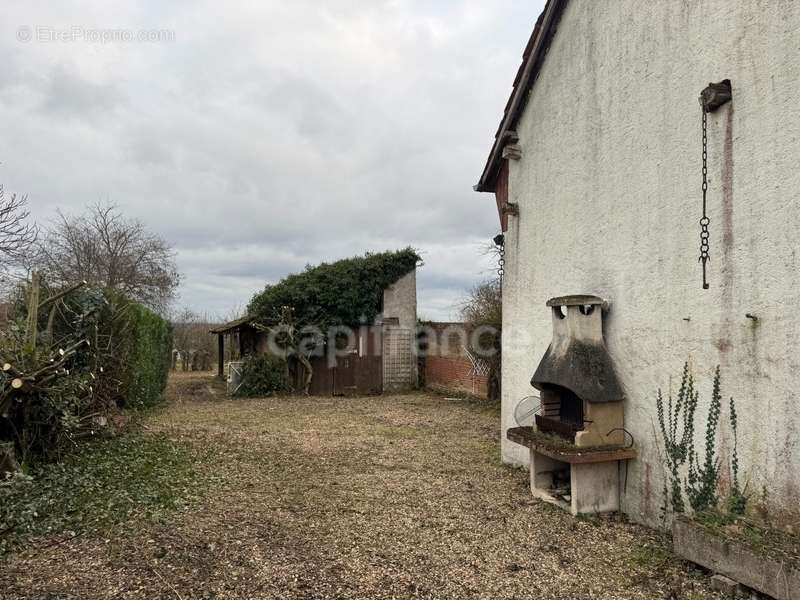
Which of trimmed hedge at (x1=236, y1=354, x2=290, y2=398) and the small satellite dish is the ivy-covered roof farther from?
the small satellite dish

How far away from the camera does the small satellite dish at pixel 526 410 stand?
257 inches

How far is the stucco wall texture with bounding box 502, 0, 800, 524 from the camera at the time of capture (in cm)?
357

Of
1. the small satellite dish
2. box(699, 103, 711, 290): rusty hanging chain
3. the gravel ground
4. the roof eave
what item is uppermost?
the roof eave

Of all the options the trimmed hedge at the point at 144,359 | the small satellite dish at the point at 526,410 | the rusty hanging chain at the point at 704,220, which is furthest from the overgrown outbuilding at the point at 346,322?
the rusty hanging chain at the point at 704,220

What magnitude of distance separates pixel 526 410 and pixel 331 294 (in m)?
11.1

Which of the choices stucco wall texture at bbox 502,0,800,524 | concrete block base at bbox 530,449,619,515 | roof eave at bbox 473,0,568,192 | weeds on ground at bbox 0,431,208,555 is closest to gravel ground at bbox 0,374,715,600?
concrete block base at bbox 530,449,619,515

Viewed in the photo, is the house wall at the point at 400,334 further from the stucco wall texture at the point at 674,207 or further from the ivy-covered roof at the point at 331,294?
the stucco wall texture at the point at 674,207

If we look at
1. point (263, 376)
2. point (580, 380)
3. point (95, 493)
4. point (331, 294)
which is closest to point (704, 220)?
point (580, 380)

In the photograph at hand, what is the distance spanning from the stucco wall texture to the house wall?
11400 mm

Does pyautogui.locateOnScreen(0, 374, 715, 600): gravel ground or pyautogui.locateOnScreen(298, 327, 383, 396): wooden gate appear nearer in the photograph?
pyautogui.locateOnScreen(0, 374, 715, 600): gravel ground

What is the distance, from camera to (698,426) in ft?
13.8

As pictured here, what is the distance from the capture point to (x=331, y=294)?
55.6 ft

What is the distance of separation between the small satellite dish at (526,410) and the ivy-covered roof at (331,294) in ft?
35.5

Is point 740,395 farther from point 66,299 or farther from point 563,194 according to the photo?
point 66,299
